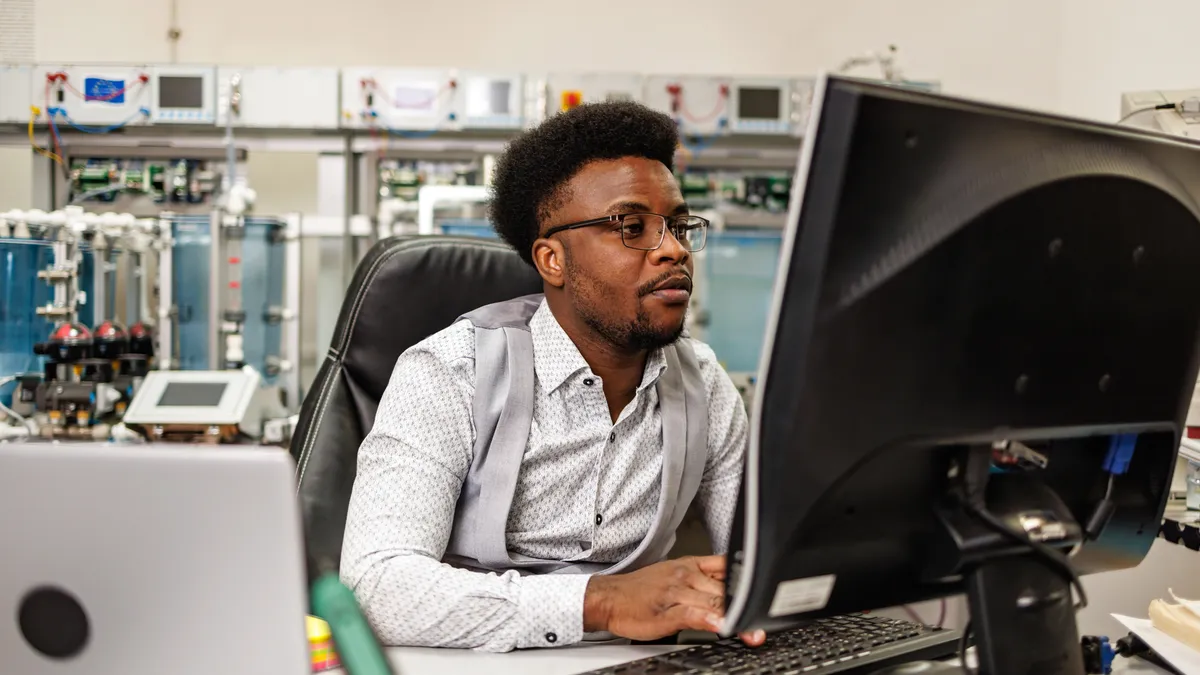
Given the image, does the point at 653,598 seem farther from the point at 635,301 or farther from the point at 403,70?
the point at 403,70

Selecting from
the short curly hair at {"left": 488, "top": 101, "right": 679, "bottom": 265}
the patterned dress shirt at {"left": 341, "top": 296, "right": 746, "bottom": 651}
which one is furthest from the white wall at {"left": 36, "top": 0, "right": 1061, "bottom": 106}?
the patterned dress shirt at {"left": 341, "top": 296, "right": 746, "bottom": 651}

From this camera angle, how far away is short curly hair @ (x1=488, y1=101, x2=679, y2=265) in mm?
1161

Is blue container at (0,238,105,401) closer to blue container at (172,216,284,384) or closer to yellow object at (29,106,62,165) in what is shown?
blue container at (172,216,284,384)

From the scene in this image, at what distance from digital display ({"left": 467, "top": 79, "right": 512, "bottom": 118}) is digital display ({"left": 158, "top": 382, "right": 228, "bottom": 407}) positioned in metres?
1.50

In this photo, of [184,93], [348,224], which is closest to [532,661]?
[348,224]

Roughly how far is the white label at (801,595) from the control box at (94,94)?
3.68m

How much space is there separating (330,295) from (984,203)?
346 centimetres

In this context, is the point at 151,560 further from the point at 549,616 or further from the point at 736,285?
the point at 736,285

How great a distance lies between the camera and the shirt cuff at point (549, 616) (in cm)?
80

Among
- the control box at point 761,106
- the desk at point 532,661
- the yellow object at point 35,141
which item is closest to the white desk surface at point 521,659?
the desk at point 532,661

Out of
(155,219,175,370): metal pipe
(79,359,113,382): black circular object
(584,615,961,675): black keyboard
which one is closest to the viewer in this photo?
(584,615,961,675): black keyboard

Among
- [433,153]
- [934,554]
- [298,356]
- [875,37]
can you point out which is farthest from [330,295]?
[934,554]

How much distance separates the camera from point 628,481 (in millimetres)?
1071

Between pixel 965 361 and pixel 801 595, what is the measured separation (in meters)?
0.18
